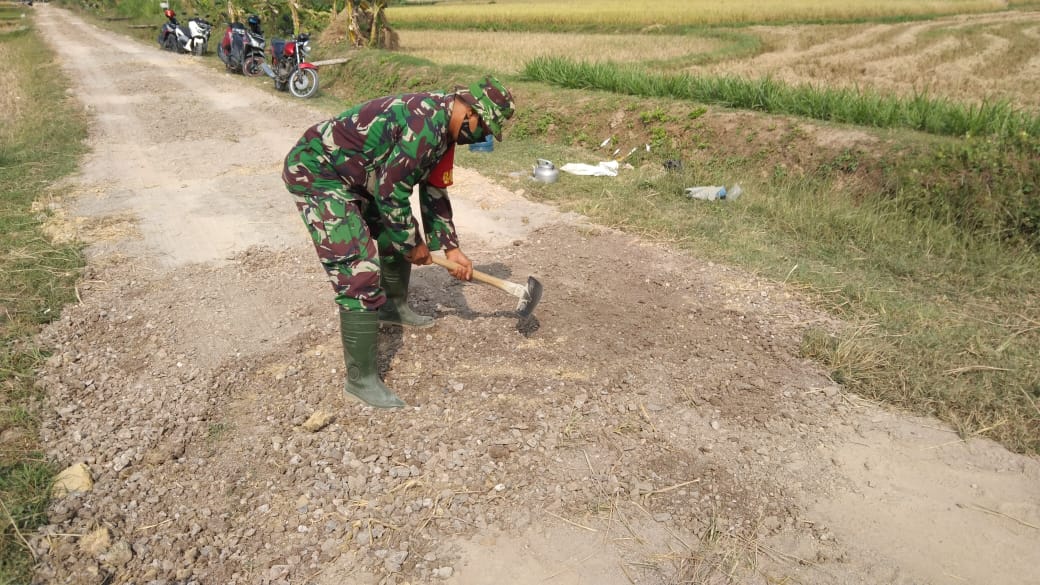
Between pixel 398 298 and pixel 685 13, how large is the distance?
20620 mm

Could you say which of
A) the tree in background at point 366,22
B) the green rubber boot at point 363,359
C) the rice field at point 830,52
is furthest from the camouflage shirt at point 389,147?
the tree in background at point 366,22

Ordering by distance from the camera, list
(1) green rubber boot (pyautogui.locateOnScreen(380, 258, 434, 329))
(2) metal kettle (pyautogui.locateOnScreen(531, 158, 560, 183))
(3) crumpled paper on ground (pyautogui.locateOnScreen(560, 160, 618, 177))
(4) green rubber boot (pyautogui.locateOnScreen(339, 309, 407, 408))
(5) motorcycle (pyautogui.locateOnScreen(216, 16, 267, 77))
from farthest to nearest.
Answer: (5) motorcycle (pyautogui.locateOnScreen(216, 16, 267, 77)) → (3) crumpled paper on ground (pyautogui.locateOnScreen(560, 160, 618, 177)) → (2) metal kettle (pyautogui.locateOnScreen(531, 158, 560, 183)) → (1) green rubber boot (pyautogui.locateOnScreen(380, 258, 434, 329)) → (4) green rubber boot (pyautogui.locateOnScreen(339, 309, 407, 408))

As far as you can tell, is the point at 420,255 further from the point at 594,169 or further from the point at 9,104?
the point at 9,104

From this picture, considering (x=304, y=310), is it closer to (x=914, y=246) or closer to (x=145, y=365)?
(x=145, y=365)

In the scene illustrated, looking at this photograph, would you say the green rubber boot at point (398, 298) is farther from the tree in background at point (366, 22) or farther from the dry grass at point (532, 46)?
the tree in background at point (366, 22)

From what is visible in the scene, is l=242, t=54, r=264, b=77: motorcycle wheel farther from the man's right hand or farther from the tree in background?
the man's right hand

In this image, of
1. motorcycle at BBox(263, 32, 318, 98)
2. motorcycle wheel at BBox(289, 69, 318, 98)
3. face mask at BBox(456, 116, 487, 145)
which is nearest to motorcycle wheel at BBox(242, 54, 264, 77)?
motorcycle at BBox(263, 32, 318, 98)

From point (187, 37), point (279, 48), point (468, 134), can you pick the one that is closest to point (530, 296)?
point (468, 134)

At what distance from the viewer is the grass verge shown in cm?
238

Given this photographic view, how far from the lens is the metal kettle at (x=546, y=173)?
633 cm

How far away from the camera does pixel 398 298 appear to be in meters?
3.69

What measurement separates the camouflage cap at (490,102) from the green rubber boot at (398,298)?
116cm

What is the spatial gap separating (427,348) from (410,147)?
4.22ft

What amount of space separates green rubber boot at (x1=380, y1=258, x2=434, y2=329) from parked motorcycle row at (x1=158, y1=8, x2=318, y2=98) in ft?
27.1
